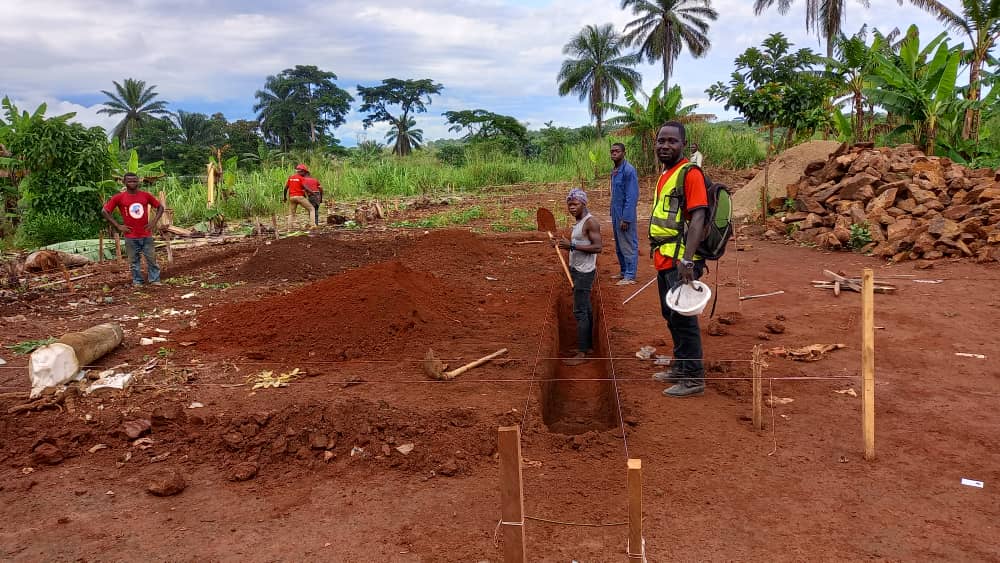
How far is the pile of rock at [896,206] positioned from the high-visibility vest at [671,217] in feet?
20.3

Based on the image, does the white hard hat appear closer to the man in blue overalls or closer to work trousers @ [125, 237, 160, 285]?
the man in blue overalls

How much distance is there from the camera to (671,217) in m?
4.14

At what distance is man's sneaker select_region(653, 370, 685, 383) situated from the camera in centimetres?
450

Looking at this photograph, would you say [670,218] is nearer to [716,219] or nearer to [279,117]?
[716,219]

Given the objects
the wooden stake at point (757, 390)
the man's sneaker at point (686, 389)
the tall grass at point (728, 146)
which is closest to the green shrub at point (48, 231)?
the man's sneaker at point (686, 389)

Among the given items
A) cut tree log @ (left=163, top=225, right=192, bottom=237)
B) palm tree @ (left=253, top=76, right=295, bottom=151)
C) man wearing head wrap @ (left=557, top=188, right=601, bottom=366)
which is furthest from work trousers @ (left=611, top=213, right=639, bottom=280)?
palm tree @ (left=253, top=76, right=295, bottom=151)

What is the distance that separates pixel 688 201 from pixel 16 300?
26.9ft

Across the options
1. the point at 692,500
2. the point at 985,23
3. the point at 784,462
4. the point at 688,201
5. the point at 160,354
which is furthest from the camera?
the point at 985,23

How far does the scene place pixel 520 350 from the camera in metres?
5.60

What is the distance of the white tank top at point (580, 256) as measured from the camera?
5.34 m

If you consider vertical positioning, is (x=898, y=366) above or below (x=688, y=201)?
below

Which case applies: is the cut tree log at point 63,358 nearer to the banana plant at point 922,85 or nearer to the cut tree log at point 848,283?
the cut tree log at point 848,283

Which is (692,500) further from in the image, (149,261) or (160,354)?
(149,261)

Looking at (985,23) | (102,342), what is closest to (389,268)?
(102,342)
